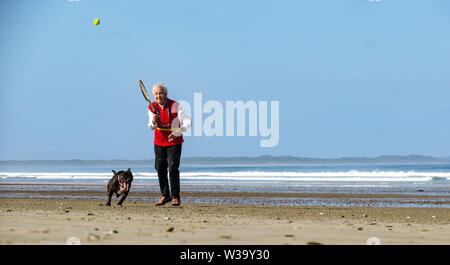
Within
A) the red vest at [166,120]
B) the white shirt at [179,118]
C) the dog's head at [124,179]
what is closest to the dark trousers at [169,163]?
the red vest at [166,120]

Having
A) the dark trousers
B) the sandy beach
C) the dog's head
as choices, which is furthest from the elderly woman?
the sandy beach

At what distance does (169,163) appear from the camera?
10922 millimetres

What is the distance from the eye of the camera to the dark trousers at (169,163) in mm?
10820

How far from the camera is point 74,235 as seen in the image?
6.02 m

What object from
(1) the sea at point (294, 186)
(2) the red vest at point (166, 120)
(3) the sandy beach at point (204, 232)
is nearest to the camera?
(3) the sandy beach at point (204, 232)

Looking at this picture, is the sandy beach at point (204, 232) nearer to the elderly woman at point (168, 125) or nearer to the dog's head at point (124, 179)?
the elderly woman at point (168, 125)

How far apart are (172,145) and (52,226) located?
A: 414cm

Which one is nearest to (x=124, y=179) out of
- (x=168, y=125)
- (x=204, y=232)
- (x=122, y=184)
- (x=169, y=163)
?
(x=122, y=184)
